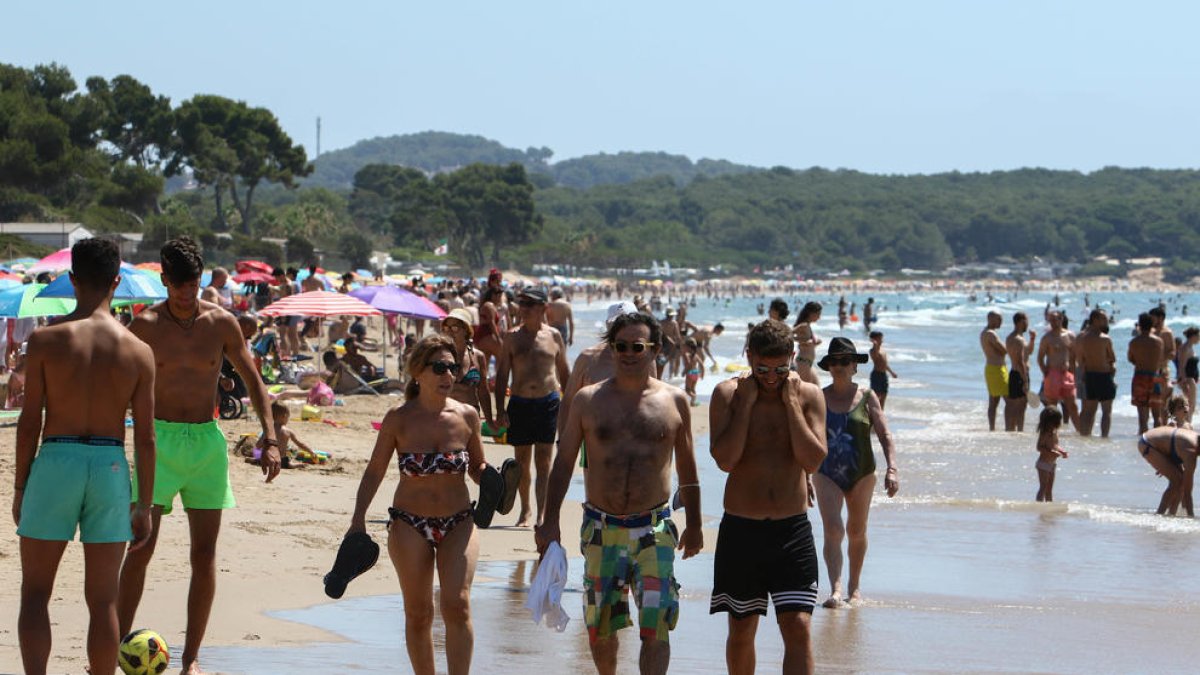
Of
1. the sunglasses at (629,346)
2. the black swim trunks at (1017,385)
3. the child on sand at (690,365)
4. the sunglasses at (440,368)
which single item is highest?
the sunglasses at (629,346)

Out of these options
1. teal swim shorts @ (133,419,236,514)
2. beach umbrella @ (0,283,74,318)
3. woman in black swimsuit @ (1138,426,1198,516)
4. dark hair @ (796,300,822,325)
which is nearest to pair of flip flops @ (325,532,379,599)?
teal swim shorts @ (133,419,236,514)

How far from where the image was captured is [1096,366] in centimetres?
1738

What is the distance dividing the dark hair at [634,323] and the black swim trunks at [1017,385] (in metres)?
13.5

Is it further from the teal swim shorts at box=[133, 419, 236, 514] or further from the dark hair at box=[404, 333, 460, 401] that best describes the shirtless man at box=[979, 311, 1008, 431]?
the teal swim shorts at box=[133, 419, 236, 514]

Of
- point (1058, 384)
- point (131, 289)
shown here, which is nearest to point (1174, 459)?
point (1058, 384)

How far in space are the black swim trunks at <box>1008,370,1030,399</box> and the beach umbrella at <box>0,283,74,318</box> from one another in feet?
33.9

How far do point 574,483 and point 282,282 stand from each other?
1057cm

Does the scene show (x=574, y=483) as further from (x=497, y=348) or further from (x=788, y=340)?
(x=788, y=340)

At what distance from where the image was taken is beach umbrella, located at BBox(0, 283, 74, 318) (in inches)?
553

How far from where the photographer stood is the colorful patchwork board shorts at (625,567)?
5289mm

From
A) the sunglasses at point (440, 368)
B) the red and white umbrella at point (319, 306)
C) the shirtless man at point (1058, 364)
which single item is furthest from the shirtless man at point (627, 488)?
the shirtless man at point (1058, 364)

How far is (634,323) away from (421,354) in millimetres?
736

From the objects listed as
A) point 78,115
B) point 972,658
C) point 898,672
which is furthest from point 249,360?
point 78,115

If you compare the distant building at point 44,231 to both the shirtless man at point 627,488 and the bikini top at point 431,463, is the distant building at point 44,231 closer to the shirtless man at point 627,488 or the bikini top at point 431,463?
the bikini top at point 431,463
